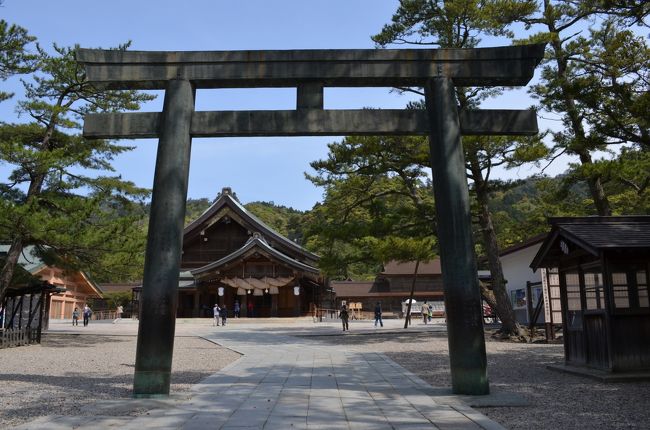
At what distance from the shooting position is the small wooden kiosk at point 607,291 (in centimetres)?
831

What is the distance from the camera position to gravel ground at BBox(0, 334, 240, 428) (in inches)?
245

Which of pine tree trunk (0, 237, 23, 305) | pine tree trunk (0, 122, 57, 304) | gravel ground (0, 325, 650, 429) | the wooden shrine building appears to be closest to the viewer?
gravel ground (0, 325, 650, 429)

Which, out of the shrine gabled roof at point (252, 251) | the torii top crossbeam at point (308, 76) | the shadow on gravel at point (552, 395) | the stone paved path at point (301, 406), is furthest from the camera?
the shrine gabled roof at point (252, 251)

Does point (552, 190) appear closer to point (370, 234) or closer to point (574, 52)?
point (574, 52)

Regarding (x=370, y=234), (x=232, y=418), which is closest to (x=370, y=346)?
(x=370, y=234)

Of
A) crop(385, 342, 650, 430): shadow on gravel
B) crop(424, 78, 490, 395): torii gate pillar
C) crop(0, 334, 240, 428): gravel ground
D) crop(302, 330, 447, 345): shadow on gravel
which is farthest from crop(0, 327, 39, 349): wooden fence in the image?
crop(424, 78, 490, 395): torii gate pillar

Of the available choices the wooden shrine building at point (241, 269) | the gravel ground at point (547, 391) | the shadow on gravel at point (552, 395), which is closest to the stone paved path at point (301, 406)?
the shadow on gravel at point (552, 395)

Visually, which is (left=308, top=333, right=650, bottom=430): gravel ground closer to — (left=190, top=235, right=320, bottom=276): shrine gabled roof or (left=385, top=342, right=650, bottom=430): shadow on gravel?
(left=385, top=342, right=650, bottom=430): shadow on gravel

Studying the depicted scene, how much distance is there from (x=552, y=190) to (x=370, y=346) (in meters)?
7.92

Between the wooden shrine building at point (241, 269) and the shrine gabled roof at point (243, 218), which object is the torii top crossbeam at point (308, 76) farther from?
the shrine gabled roof at point (243, 218)

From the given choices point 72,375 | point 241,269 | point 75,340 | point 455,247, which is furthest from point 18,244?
point 241,269

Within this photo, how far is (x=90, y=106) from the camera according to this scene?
56.8ft

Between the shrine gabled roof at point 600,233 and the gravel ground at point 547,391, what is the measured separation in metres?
2.24

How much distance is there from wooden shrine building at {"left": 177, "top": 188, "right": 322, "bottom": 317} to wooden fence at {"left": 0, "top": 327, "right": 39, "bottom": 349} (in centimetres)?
1584
